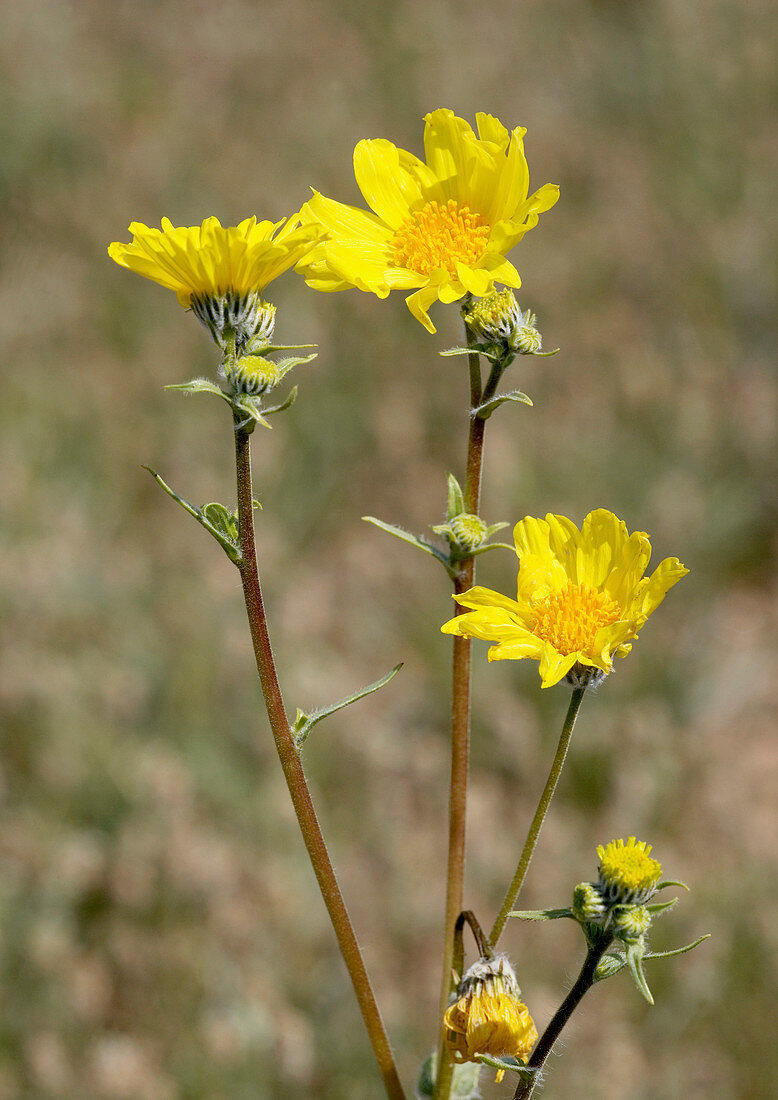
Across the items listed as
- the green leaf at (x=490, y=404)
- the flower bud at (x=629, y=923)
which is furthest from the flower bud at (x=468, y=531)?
the flower bud at (x=629, y=923)

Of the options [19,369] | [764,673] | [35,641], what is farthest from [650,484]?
[19,369]

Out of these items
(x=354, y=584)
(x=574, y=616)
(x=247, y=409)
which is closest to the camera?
(x=247, y=409)

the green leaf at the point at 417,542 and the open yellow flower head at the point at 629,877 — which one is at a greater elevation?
the green leaf at the point at 417,542

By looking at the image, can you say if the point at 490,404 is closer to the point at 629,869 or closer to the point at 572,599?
the point at 572,599

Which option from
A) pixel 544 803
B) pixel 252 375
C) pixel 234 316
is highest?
pixel 234 316

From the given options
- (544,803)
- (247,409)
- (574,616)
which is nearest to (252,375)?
(247,409)

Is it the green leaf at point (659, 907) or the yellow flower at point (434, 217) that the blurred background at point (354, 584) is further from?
the yellow flower at point (434, 217)

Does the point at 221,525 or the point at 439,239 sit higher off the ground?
the point at 439,239
